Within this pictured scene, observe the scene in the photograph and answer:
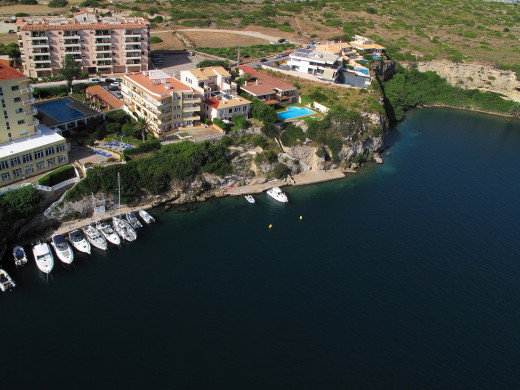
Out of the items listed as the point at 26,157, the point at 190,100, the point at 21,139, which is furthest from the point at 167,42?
the point at 26,157

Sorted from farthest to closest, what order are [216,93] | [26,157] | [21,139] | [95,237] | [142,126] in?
1. [216,93]
2. [142,126]
3. [21,139]
4. [26,157]
5. [95,237]

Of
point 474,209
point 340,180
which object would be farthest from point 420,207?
point 340,180

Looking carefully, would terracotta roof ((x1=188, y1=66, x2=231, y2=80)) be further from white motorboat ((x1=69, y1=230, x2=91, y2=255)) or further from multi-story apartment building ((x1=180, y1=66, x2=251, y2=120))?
white motorboat ((x1=69, y1=230, x2=91, y2=255))

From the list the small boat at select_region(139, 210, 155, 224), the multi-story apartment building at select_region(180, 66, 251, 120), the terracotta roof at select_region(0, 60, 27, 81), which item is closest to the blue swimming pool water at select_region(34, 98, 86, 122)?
the terracotta roof at select_region(0, 60, 27, 81)

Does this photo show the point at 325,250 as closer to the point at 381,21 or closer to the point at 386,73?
the point at 386,73

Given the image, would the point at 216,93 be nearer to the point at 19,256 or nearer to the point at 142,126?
the point at 142,126

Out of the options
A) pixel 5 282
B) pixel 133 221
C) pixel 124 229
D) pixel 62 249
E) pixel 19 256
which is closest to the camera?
pixel 5 282

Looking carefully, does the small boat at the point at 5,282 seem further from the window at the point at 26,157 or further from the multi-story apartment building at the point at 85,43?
the multi-story apartment building at the point at 85,43
